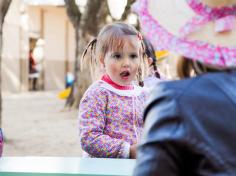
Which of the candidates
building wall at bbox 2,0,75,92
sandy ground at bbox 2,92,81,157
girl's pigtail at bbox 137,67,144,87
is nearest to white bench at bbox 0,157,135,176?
girl's pigtail at bbox 137,67,144,87

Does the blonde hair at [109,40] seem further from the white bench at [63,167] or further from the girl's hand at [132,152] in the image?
the white bench at [63,167]

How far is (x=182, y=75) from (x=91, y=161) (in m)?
0.71

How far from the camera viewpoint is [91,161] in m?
1.67

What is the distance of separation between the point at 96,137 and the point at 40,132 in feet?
24.2

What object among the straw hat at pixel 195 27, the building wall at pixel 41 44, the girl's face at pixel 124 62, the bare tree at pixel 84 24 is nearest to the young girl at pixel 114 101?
the girl's face at pixel 124 62

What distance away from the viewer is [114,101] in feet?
7.43

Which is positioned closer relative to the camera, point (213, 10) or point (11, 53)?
point (213, 10)

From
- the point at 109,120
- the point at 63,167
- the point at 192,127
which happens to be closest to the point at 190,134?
the point at 192,127

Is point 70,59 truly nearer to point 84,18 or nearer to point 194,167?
point 84,18

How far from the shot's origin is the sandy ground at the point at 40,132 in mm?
7391

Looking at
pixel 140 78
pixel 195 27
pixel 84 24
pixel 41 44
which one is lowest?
pixel 41 44

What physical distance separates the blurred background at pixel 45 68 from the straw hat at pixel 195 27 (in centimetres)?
603

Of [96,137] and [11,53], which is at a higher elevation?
[96,137]

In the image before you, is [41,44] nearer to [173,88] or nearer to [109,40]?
[109,40]
